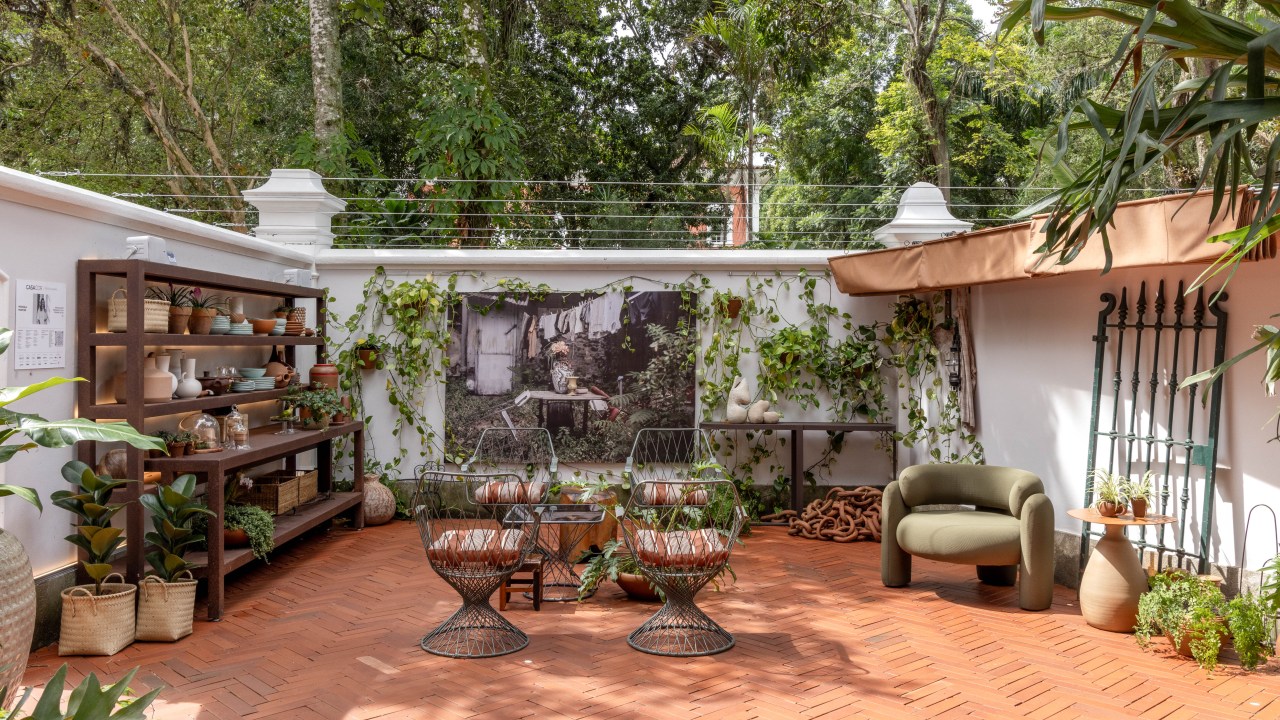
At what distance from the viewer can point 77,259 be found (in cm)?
478

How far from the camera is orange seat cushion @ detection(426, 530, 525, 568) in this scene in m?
4.50

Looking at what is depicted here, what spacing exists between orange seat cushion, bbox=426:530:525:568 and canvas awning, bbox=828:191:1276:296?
2834 mm

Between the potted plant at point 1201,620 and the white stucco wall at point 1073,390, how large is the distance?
0.52 metres

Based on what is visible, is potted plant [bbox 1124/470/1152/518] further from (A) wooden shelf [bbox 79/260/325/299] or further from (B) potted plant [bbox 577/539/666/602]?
(A) wooden shelf [bbox 79/260/325/299]

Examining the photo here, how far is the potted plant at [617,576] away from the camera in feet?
17.4

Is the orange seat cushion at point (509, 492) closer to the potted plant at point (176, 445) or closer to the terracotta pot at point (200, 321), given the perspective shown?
the potted plant at point (176, 445)

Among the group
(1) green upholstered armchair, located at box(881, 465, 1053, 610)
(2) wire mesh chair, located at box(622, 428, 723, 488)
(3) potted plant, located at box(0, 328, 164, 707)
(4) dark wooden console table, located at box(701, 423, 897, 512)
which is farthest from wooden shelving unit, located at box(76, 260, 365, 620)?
(1) green upholstered armchair, located at box(881, 465, 1053, 610)

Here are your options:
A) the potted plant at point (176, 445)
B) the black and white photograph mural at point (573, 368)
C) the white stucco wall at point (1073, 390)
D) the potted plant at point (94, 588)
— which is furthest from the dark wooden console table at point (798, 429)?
the potted plant at point (94, 588)

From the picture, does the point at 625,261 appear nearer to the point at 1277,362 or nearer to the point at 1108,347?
the point at 1108,347

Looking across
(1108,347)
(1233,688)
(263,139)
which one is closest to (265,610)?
(1233,688)

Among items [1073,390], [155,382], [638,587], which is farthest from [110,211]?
[1073,390]

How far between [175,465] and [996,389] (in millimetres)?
5568

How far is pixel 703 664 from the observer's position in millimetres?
4352

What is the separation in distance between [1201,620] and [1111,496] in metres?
0.78
